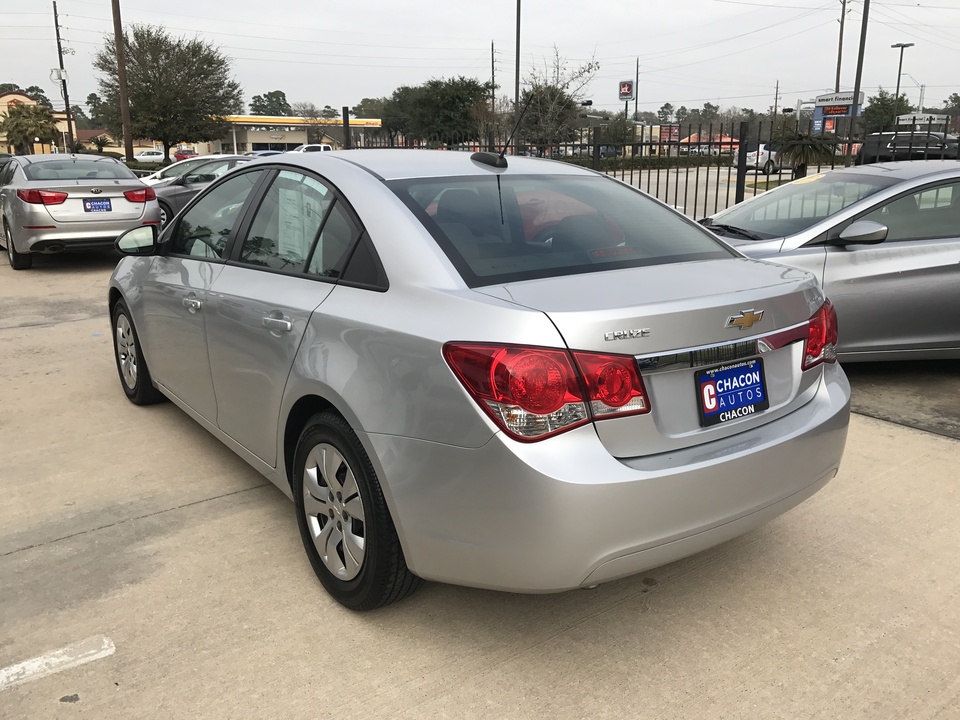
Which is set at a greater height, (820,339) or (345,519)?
(820,339)

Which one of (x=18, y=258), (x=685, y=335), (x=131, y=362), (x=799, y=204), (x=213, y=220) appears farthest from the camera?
(x=18, y=258)

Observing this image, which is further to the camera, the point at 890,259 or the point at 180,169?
the point at 180,169

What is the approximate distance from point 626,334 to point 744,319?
1.50 feet

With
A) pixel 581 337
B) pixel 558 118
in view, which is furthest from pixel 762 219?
pixel 558 118

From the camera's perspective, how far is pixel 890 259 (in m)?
5.29

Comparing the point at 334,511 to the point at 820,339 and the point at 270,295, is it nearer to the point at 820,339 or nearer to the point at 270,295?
the point at 270,295

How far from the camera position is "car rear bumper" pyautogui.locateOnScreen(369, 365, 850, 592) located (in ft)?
→ 7.16

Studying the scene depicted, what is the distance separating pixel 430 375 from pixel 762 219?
4453 mm

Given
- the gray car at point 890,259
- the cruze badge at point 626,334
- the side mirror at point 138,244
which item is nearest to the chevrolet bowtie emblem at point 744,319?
the cruze badge at point 626,334

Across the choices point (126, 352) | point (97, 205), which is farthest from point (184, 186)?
point (126, 352)

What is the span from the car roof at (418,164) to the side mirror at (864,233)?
2.38m

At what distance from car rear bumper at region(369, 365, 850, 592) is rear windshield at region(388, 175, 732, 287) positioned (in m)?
0.60

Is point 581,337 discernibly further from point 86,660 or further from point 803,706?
point 86,660

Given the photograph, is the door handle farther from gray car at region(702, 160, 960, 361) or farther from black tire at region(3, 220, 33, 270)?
black tire at region(3, 220, 33, 270)
